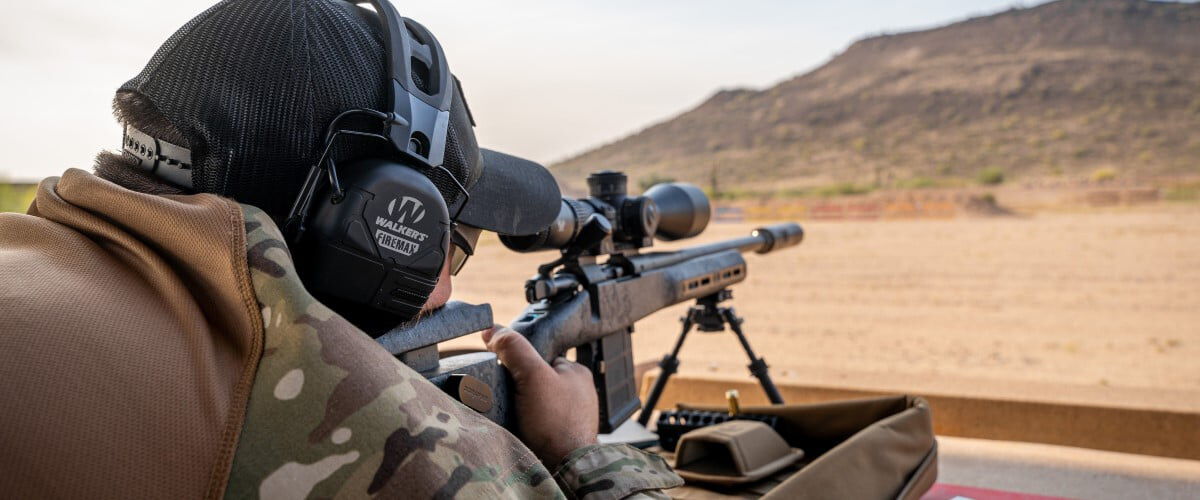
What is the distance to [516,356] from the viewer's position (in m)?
1.35

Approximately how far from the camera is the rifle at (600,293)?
1.34 m

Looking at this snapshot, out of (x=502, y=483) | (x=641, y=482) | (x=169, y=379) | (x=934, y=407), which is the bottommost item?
(x=934, y=407)

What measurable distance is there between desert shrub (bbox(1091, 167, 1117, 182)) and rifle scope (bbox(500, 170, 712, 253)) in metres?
36.8

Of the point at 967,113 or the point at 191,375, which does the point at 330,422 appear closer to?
the point at 191,375

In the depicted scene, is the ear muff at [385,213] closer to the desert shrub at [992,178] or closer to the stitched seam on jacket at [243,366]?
the stitched seam on jacket at [243,366]

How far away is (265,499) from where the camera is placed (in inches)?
28.8

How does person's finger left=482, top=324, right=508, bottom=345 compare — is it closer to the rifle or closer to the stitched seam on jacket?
the rifle

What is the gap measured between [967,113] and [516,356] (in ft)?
177

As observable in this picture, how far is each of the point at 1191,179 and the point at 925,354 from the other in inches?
1209

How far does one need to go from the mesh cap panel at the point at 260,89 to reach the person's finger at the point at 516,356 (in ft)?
1.46

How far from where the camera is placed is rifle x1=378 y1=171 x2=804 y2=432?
134 centimetres

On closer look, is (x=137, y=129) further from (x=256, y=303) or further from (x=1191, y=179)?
(x=1191, y=179)

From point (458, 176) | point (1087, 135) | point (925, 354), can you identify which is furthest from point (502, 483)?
point (1087, 135)

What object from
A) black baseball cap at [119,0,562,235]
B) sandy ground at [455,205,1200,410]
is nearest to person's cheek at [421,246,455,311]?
black baseball cap at [119,0,562,235]
